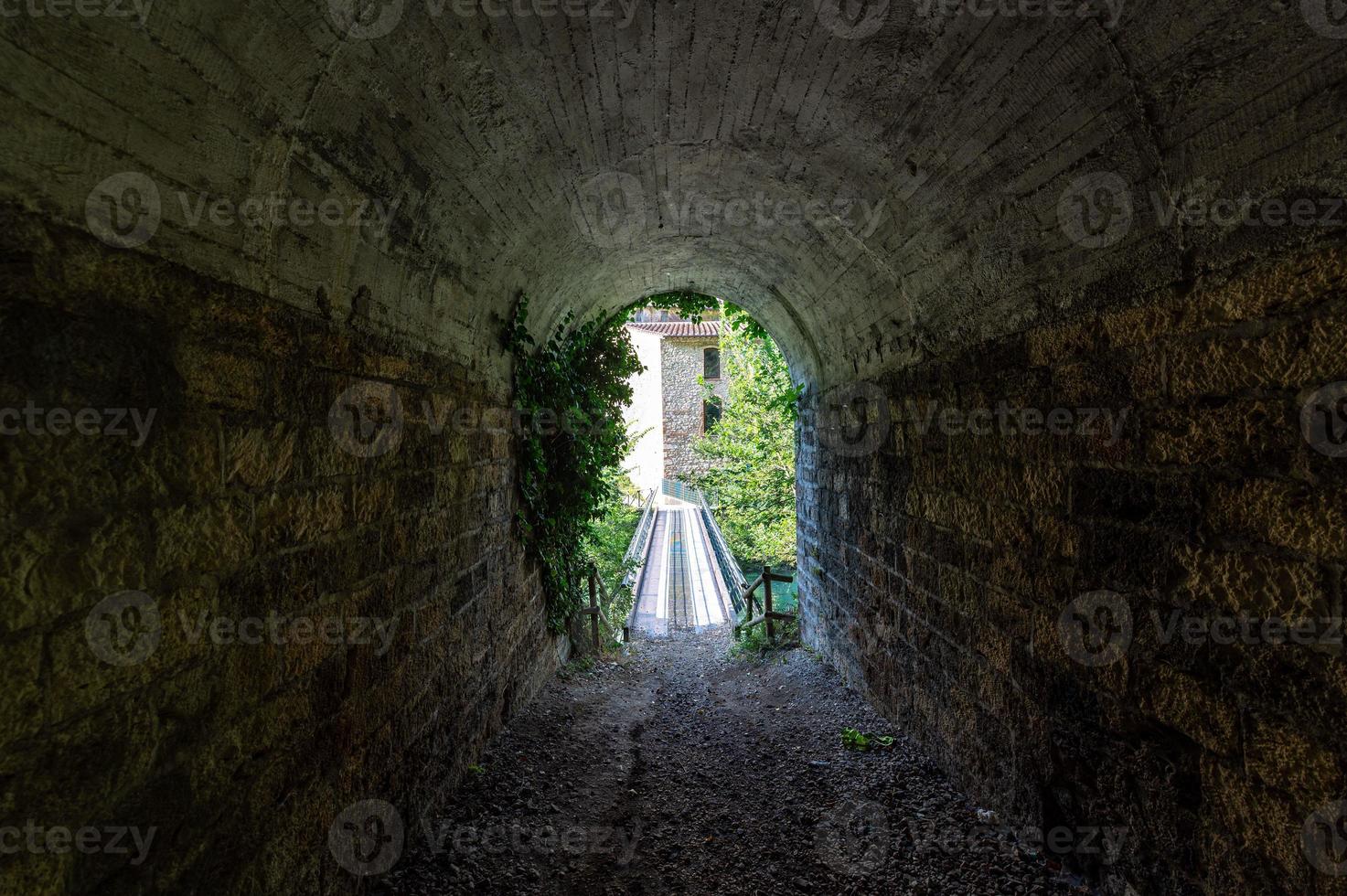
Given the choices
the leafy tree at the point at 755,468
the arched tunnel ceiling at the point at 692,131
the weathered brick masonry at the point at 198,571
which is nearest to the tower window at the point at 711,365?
the leafy tree at the point at 755,468

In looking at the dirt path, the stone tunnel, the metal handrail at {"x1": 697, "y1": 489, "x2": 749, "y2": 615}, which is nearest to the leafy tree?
the metal handrail at {"x1": 697, "y1": 489, "x2": 749, "y2": 615}

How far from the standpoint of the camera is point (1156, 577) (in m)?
1.96

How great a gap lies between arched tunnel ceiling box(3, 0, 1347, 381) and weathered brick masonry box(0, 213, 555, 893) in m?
0.19

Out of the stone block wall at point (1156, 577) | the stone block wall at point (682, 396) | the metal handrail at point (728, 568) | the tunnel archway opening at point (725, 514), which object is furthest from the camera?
the stone block wall at point (682, 396)

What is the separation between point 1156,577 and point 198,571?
261 cm

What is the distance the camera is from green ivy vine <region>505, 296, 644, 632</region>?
4883mm

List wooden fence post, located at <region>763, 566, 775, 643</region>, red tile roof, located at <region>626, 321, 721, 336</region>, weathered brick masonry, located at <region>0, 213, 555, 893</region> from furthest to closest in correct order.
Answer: red tile roof, located at <region>626, 321, 721, 336</region>
wooden fence post, located at <region>763, 566, 775, 643</region>
weathered brick masonry, located at <region>0, 213, 555, 893</region>

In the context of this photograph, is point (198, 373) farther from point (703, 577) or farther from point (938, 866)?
point (703, 577)

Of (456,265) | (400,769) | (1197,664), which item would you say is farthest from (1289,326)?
(400,769)

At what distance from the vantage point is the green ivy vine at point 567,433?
488 centimetres

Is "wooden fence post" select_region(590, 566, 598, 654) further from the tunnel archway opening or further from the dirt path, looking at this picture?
the dirt path

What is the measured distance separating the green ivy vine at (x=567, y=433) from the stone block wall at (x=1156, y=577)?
2794 mm

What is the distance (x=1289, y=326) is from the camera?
1520mm

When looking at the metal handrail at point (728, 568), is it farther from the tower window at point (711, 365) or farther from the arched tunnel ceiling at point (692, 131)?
the tower window at point (711, 365)
